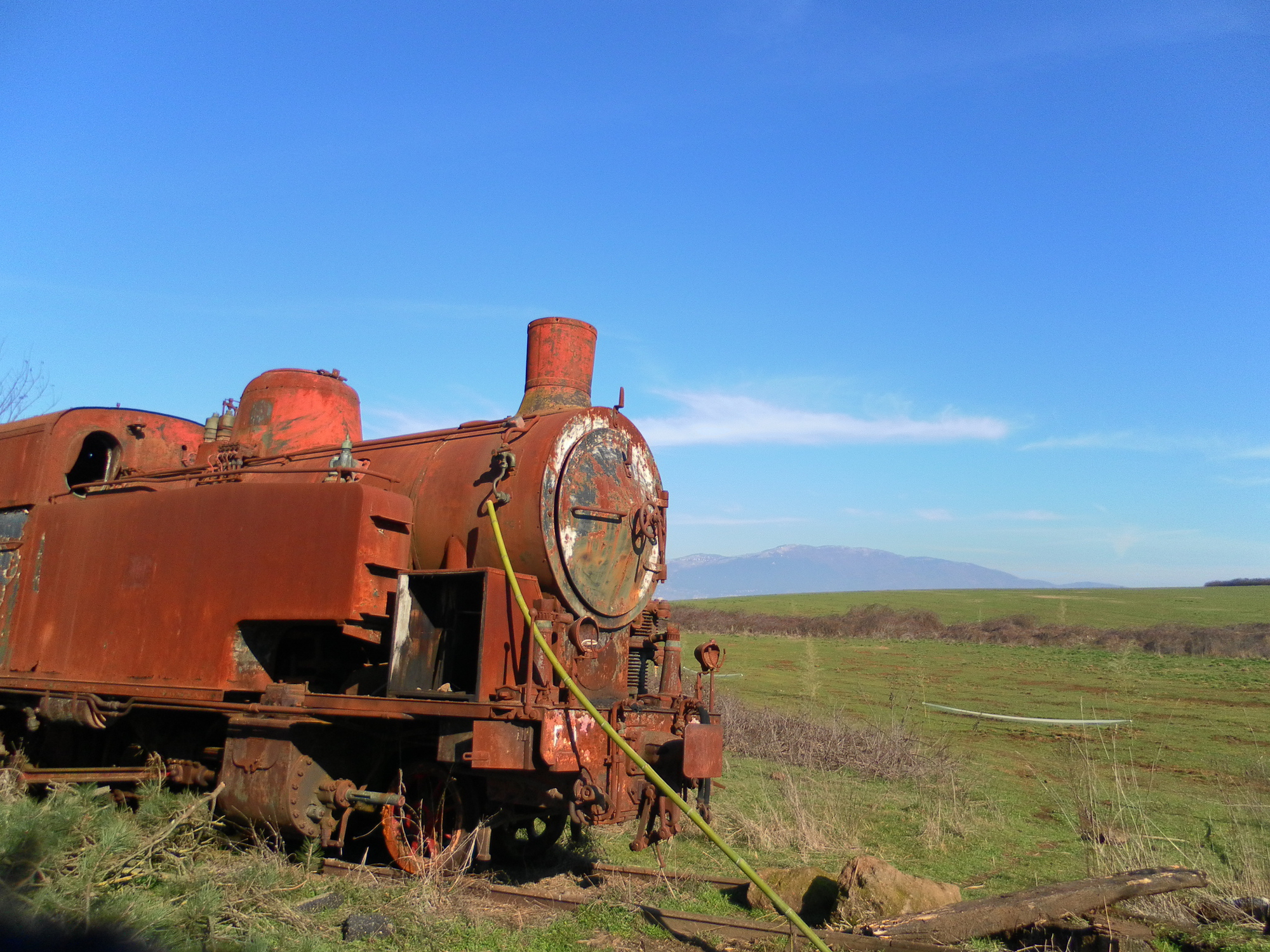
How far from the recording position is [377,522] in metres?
6.01

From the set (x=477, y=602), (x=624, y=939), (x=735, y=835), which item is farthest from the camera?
(x=735, y=835)

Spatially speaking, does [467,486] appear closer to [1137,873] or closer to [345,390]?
[345,390]

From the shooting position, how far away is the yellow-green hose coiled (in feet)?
13.9

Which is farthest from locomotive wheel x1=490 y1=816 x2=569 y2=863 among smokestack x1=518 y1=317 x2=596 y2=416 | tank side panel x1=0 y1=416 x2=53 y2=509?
tank side panel x1=0 y1=416 x2=53 y2=509

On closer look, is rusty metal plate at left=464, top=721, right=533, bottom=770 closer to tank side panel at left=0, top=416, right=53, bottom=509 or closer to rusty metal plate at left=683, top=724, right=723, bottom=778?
rusty metal plate at left=683, top=724, right=723, bottom=778

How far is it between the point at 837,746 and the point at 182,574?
7886 millimetres

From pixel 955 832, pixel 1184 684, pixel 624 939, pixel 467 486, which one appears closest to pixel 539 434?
pixel 467 486

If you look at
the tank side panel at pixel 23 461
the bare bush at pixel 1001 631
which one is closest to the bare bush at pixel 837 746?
the tank side panel at pixel 23 461

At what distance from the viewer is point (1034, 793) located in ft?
32.1

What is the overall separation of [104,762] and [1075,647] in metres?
29.6

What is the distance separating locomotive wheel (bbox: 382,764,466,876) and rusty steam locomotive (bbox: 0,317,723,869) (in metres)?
0.02

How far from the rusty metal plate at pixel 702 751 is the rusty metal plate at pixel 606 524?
3.73 feet

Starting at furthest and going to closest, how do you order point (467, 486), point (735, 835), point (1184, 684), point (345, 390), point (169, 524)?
point (1184, 684)
point (345, 390)
point (735, 835)
point (169, 524)
point (467, 486)

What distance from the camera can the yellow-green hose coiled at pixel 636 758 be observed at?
4250 millimetres
